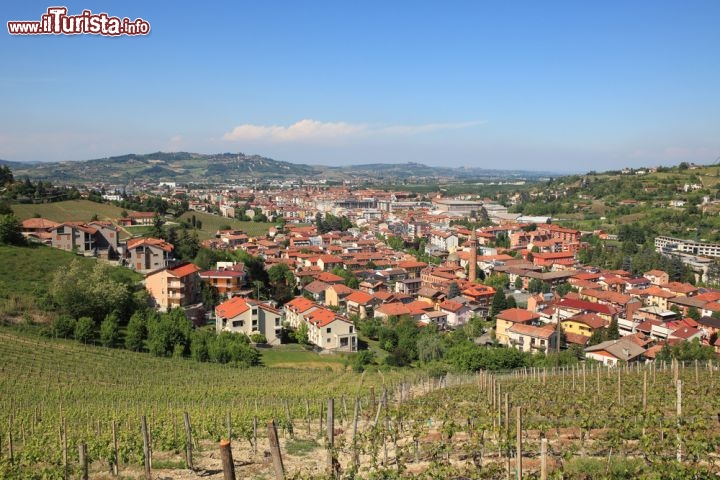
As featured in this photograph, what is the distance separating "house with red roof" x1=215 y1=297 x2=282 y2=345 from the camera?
25828 mm

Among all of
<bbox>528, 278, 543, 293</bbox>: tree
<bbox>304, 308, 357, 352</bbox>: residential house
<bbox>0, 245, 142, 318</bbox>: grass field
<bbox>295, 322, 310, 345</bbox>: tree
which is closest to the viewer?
<bbox>0, 245, 142, 318</bbox>: grass field

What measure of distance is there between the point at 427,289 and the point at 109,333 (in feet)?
72.9

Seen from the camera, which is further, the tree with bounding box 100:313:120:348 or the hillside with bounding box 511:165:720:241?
the hillside with bounding box 511:165:720:241

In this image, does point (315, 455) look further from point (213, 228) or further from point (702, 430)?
point (213, 228)

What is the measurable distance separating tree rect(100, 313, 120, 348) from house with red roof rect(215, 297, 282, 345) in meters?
4.96

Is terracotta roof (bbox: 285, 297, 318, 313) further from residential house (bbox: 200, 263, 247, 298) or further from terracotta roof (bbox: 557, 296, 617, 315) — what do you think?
terracotta roof (bbox: 557, 296, 617, 315)

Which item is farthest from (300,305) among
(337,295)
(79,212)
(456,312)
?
(79,212)


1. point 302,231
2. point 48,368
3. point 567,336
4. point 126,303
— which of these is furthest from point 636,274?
point 48,368

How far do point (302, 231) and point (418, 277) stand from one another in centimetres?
2191

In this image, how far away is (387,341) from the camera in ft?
86.8

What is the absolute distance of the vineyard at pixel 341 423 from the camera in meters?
6.98

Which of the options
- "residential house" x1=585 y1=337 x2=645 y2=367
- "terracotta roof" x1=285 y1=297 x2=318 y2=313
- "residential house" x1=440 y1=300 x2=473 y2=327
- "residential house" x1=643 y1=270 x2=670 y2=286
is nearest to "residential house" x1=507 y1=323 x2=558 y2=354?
"residential house" x1=585 y1=337 x2=645 y2=367

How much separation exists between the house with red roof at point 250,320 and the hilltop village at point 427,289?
0.20 ft

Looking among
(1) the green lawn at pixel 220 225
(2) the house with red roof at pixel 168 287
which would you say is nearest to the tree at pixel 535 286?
(2) the house with red roof at pixel 168 287
